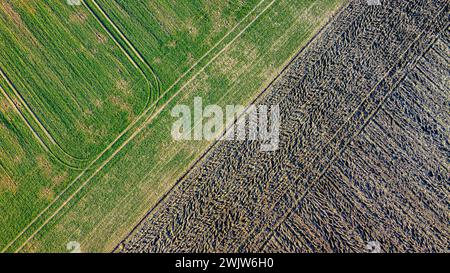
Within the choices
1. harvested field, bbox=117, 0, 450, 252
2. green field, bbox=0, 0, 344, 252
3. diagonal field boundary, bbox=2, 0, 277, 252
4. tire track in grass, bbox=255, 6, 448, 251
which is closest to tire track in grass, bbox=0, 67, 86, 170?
green field, bbox=0, 0, 344, 252

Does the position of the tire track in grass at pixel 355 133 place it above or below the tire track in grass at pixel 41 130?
above

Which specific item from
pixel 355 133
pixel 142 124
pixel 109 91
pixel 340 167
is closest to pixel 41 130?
pixel 109 91

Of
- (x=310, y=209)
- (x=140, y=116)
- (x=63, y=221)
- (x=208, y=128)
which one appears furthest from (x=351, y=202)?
(x=63, y=221)

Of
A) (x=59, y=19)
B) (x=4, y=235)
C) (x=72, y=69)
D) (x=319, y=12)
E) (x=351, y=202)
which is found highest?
(x=319, y=12)

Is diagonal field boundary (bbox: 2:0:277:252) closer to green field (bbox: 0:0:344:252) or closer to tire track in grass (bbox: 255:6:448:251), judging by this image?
green field (bbox: 0:0:344:252)

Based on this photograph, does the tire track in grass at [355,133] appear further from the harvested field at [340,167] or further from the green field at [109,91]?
the green field at [109,91]

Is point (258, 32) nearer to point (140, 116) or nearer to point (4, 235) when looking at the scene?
point (140, 116)

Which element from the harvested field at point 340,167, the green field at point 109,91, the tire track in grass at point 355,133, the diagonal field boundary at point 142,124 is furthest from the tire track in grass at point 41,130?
the tire track in grass at point 355,133

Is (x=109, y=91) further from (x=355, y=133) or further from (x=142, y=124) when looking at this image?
(x=355, y=133)
